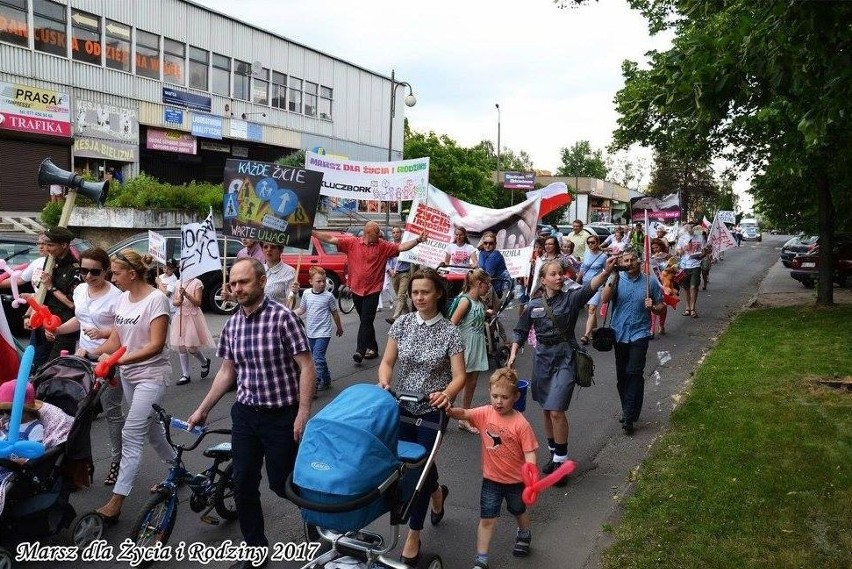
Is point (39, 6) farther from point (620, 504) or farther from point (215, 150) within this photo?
point (620, 504)

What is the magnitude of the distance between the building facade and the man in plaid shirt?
28.1 m

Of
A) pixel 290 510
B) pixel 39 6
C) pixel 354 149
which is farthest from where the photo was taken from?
pixel 354 149

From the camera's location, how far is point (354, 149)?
48.2 meters

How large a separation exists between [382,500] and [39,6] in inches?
1280

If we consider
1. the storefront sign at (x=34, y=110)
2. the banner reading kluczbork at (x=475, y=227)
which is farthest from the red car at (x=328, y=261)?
the storefront sign at (x=34, y=110)

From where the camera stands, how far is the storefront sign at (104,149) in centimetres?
3125

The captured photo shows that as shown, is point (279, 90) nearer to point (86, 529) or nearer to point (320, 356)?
point (320, 356)

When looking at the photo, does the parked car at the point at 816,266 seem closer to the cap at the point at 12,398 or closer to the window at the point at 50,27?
the cap at the point at 12,398

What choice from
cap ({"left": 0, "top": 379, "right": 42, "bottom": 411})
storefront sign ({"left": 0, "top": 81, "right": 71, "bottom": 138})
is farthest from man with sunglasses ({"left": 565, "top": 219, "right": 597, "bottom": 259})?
storefront sign ({"left": 0, "top": 81, "right": 71, "bottom": 138})

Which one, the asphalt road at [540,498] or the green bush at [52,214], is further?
the green bush at [52,214]

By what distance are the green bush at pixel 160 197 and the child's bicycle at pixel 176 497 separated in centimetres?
1870

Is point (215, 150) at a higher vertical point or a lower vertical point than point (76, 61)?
lower

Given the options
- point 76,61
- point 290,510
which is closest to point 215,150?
point 76,61

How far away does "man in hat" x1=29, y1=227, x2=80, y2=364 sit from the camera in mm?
6742
